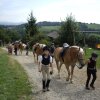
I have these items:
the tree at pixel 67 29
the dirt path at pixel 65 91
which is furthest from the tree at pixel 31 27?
the dirt path at pixel 65 91

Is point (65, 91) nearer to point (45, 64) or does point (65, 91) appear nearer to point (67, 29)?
point (45, 64)

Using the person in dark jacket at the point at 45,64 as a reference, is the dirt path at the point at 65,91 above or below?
below

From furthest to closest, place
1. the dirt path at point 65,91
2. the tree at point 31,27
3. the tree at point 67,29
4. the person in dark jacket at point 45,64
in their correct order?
the tree at point 31,27 < the tree at point 67,29 < the person in dark jacket at point 45,64 < the dirt path at point 65,91

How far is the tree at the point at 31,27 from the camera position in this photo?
6294 cm

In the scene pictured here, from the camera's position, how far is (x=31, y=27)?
64.5 m

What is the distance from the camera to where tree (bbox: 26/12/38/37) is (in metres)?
62.9

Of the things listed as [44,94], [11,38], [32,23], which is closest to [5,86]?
[44,94]

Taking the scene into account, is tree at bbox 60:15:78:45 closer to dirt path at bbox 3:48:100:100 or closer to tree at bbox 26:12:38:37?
tree at bbox 26:12:38:37

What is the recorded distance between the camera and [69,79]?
16.1 metres

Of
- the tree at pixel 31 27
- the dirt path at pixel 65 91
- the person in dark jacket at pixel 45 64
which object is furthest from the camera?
the tree at pixel 31 27

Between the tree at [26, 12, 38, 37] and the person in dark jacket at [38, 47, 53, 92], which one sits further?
the tree at [26, 12, 38, 37]

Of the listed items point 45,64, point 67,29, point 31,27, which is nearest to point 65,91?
point 45,64

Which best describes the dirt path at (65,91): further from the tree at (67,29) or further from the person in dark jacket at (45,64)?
the tree at (67,29)

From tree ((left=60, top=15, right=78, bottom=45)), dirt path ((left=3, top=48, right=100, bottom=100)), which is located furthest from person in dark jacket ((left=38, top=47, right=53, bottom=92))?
tree ((left=60, top=15, right=78, bottom=45))
